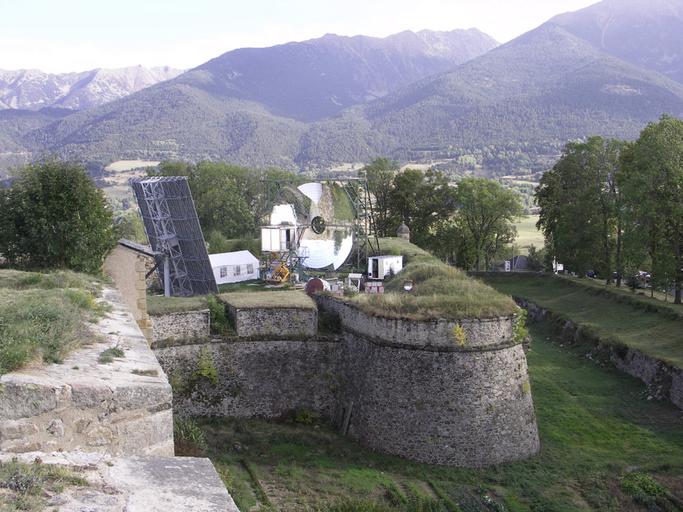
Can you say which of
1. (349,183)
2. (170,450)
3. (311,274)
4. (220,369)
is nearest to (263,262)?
(311,274)

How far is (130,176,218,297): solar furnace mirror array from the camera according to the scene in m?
34.5

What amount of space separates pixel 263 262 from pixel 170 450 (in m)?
35.6

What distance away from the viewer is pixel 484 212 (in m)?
53.6

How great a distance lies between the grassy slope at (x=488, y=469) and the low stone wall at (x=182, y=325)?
8.72ft

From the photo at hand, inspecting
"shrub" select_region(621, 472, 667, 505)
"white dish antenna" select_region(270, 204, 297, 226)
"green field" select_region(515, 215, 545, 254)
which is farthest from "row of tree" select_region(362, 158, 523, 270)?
"shrub" select_region(621, 472, 667, 505)

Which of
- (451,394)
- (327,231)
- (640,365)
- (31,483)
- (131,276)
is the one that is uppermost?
(31,483)

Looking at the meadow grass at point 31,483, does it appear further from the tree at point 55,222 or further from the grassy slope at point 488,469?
the tree at point 55,222

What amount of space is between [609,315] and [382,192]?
94.4 ft

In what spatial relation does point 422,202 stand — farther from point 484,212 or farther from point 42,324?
point 42,324

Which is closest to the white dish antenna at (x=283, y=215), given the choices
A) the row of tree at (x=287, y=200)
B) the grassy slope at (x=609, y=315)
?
the row of tree at (x=287, y=200)

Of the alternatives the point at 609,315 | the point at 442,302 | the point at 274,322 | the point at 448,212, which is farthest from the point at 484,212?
the point at 442,302

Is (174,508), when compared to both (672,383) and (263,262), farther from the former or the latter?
(263,262)

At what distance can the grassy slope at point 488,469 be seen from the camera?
15602 millimetres

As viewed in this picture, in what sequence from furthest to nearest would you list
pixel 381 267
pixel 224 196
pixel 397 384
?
1. pixel 224 196
2. pixel 381 267
3. pixel 397 384
